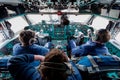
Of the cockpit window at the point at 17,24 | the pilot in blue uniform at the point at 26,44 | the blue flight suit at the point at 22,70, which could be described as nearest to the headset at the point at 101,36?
the pilot in blue uniform at the point at 26,44

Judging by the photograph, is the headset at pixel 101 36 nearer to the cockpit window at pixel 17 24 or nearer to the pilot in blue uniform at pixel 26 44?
the pilot in blue uniform at pixel 26 44

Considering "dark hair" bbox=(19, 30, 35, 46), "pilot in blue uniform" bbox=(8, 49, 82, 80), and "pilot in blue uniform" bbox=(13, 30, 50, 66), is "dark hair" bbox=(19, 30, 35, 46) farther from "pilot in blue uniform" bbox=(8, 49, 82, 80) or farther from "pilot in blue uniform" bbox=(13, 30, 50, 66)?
"pilot in blue uniform" bbox=(8, 49, 82, 80)

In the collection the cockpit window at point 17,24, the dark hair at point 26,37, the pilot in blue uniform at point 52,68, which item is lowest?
the cockpit window at point 17,24

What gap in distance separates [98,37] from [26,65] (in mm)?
1484

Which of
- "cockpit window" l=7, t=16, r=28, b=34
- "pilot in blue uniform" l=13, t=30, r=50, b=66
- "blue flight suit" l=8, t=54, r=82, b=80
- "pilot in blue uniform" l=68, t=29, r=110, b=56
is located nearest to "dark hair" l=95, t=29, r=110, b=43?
"pilot in blue uniform" l=68, t=29, r=110, b=56

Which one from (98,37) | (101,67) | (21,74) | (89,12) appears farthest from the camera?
(89,12)

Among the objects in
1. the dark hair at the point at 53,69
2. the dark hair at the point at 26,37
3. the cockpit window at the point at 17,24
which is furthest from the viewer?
the cockpit window at the point at 17,24

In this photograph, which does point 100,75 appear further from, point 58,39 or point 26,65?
point 58,39

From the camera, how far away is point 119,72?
1555 mm

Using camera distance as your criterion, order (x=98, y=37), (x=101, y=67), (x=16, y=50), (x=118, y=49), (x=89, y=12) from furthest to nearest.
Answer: (x=89, y=12), (x=118, y=49), (x=98, y=37), (x=16, y=50), (x=101, y=67)

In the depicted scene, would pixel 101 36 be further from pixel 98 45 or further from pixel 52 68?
pixel 52 68

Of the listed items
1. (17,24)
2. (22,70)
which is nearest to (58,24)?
(17,24)

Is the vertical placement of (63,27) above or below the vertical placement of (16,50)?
below

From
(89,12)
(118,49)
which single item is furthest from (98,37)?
(89,12)
